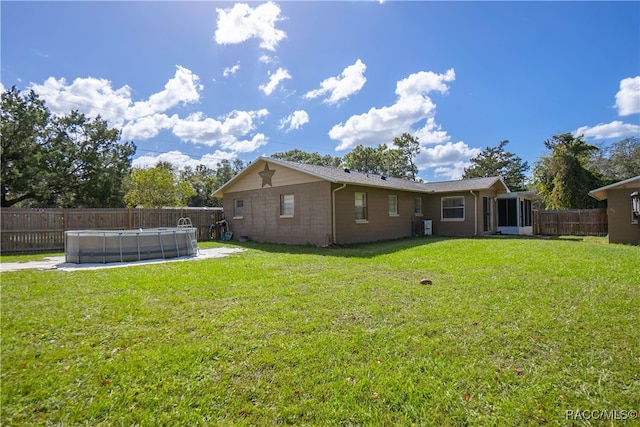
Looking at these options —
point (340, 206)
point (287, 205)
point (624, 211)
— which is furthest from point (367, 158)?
point (624, 211)

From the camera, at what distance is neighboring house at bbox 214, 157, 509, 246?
497 inches

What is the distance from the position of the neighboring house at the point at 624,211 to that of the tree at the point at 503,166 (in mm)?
30473

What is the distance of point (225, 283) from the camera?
593 cm

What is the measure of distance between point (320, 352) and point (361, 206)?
11012mm

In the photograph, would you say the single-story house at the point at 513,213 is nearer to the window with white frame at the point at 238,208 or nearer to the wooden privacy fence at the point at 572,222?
the wooden privacy fence at the point at 572,222

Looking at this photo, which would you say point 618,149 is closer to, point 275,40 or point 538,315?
point 275,40

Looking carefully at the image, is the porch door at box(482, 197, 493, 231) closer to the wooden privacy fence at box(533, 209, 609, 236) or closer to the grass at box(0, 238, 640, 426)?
the wooden privacy fence at box(533, 209, 609, 236)

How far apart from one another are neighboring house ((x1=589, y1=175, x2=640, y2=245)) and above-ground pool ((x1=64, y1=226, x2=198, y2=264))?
645 inches

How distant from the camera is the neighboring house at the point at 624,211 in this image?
12.2 metres

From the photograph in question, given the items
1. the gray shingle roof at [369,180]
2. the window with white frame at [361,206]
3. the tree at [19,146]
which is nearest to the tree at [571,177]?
the gray shingle roof at [369,180]

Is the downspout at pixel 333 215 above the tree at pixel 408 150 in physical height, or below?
below

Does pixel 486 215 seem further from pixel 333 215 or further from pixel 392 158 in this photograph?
pixel 392 158

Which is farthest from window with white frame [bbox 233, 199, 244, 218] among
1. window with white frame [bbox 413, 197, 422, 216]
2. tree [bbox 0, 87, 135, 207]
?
tree [bbox 0, 87, 135, 207]

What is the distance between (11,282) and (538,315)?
8.73 meters
